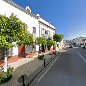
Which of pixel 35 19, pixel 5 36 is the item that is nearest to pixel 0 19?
pixel 5 36

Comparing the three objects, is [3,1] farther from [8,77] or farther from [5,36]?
[8,77]

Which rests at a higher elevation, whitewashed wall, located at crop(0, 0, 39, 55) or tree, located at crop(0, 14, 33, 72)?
whitewashed wall, located at crop(0, 0, 39, 55)

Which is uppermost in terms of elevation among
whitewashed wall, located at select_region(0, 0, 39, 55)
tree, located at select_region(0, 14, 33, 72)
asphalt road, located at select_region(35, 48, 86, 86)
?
whitewashed wall, located at select_region(0, 0, 39, 55)

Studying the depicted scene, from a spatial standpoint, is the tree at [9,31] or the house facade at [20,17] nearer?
the tree at [9,31]

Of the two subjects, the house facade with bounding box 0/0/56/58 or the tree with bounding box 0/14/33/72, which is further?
the house facade with bounding box 0/0/56/58

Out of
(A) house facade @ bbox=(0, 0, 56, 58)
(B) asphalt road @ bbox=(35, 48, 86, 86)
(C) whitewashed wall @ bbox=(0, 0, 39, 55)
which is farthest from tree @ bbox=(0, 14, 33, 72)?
(C) whitewashed wall @ bbox=(0, 0, 39, 55)

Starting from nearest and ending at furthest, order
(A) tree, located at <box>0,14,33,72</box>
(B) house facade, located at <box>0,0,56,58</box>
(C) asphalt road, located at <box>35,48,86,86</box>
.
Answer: (C) asphalt road, located at <box>35,48,86,86</box> < (A) tree, located at <box>0,14,33,72</box> < (B) house facade, located at <box>0,0,56,58</box>

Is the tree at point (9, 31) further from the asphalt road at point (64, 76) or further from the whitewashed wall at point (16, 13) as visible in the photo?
the whitewashed wall at point (16, 13)

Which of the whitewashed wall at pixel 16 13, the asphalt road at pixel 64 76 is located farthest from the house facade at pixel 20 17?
the asphalt road at pixel 64 76

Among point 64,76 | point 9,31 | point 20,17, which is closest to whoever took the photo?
point 9,31

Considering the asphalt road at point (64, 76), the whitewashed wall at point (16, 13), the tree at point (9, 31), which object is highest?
the whitewashed wall at point (16, 13)

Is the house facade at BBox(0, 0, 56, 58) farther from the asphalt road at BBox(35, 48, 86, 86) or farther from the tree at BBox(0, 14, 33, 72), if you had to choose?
the asphalt road at BBox(35, 48, 86, 86)

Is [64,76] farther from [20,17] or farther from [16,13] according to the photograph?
[20,17]

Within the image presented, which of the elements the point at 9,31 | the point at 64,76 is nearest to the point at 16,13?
the point at 9,31
